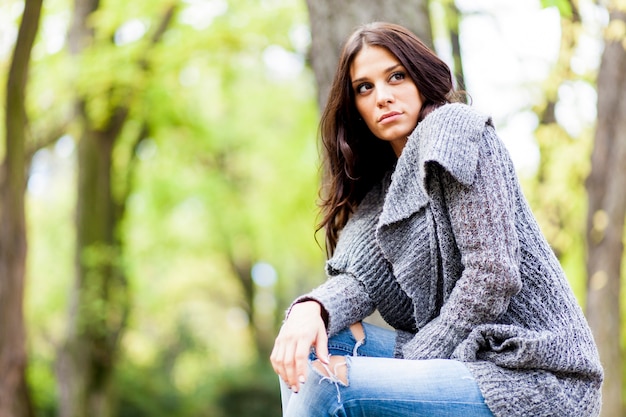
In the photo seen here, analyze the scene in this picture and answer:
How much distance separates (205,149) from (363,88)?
1130cm

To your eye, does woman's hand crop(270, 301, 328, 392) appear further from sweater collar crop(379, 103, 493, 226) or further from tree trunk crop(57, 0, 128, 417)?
tree trunk crop(57, 0, 128, 417)

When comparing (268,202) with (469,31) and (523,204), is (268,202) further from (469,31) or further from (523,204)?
(523,204)

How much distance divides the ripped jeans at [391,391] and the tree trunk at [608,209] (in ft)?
15.7

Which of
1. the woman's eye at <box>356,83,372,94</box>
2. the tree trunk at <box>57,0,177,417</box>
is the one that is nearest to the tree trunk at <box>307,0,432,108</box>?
the woman's eye at <box>356,83,372,94</box>

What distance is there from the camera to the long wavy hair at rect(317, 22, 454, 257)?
2.57 metres

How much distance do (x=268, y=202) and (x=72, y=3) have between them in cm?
646

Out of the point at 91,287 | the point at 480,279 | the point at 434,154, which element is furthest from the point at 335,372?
the point at 91,287

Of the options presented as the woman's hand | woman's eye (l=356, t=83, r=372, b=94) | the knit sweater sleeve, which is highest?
woman's eye (l=356, t=83, r=372, b=94)

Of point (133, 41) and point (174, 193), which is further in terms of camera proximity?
point (174, 193)

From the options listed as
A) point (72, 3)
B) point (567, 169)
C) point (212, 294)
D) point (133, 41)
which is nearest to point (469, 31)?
point (567, 169)

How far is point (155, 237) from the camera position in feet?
48.2

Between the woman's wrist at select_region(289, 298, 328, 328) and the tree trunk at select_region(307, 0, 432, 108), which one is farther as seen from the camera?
the tree trunk at select_region(307, 0, 432, 108)

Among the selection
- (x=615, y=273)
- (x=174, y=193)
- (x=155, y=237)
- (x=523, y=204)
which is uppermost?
(x=523, y=204)

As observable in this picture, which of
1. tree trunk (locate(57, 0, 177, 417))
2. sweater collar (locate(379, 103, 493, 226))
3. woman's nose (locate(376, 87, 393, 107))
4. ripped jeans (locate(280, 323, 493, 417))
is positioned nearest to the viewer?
ripped jeans (locate(280, 323, 493, 417))
